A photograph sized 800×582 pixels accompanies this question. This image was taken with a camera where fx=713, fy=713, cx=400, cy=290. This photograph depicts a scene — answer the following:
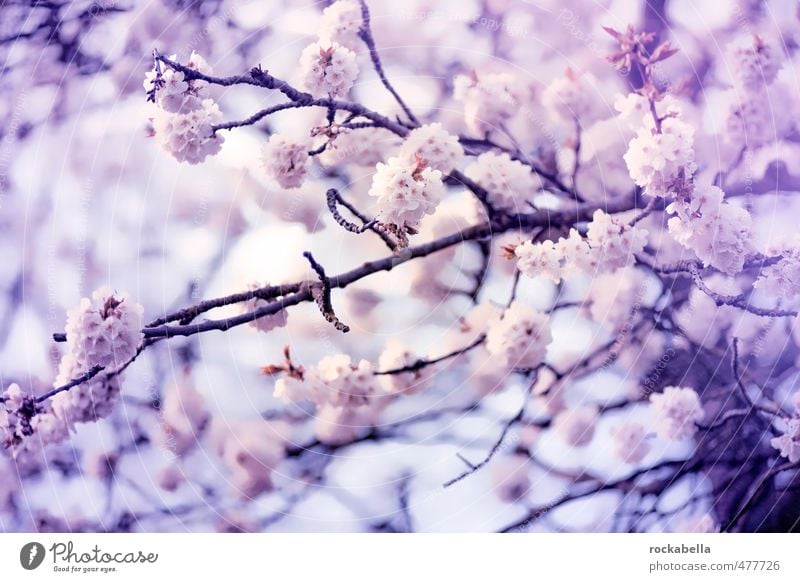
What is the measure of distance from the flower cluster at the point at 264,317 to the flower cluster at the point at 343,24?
328mm

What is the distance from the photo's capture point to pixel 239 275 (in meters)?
0.91

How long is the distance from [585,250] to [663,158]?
0.15 m

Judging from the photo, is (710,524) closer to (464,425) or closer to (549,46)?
(464,425)

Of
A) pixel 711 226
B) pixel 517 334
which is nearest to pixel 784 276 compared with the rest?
pixel 711 226

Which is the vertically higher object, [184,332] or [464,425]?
[184,332]

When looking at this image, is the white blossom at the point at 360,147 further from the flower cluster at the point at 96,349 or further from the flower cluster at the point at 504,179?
the flower cluster at the point at 96,349

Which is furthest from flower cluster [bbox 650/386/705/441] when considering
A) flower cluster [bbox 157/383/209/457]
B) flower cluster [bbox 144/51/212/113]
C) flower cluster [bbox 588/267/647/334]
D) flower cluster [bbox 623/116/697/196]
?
flower cluster [bbox 144/51/212/113]

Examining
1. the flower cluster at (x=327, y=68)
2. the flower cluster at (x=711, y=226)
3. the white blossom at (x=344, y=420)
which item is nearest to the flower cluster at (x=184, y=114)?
the flower cluster at (x=327, y=68)

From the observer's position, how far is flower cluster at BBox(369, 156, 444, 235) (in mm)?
865

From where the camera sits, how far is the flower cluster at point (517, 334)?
3.00ft

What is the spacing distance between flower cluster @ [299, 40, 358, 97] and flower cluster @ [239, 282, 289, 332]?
10.4 inches

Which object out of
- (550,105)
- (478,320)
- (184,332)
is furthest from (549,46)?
(184,332)
